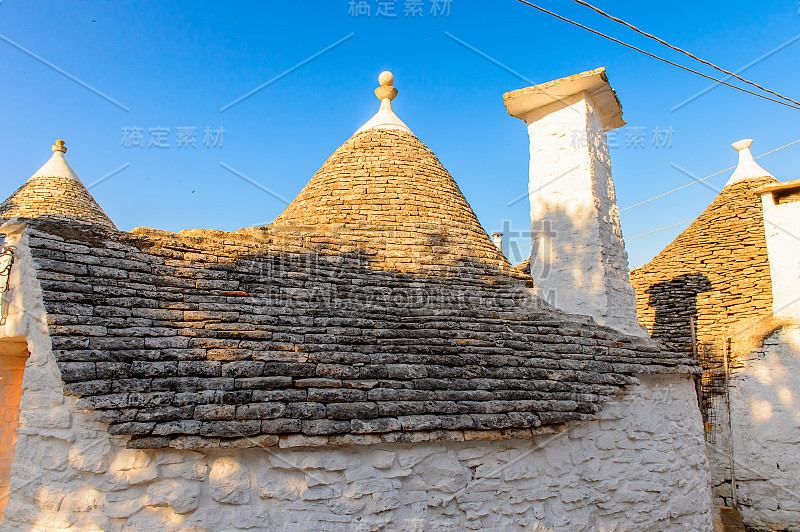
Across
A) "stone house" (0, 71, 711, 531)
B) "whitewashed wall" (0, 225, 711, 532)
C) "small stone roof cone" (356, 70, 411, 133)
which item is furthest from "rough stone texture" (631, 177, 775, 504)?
"small stone roof cone" (356, 70, 411, 133)

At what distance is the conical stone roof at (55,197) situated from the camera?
9375 mm

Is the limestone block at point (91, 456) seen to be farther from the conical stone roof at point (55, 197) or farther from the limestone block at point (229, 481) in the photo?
the conical stone roof at point (55, 197)

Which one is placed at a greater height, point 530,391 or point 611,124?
point 611,124

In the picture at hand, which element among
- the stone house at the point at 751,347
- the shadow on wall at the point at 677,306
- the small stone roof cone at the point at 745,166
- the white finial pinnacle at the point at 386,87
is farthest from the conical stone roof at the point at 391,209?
the small stone roof cone at the point at 745,166

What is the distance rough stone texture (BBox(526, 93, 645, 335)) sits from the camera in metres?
5.85

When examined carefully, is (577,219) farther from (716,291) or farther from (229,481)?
(229,481)

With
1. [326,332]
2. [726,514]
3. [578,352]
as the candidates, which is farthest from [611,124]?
[726,514]

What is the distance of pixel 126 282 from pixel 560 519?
411cm

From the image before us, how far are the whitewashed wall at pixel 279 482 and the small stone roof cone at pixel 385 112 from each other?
17.1ft

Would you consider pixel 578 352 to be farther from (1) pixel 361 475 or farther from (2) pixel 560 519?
(1) pixel 361 475

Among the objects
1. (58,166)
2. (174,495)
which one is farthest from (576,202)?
(58,166)

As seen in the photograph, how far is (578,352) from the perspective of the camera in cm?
→ 490

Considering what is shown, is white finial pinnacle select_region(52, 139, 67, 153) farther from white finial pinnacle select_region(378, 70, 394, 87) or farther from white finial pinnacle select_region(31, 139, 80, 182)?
white finial pinnacle select_region(378, 70, 394, 87)

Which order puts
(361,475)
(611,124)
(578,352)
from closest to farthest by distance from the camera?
(361,475)
(578,352)
(611,124)
